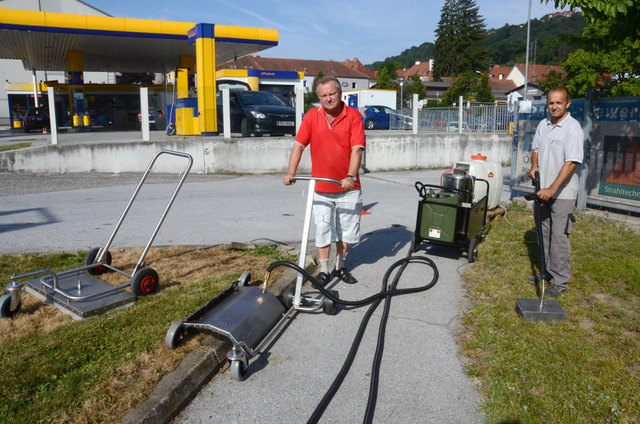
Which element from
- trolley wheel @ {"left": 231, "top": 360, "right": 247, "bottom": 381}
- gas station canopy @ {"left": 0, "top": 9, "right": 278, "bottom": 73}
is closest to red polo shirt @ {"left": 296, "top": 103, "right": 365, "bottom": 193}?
trolley wheel @ {"left": 231, "top": 360, "right": 247, "bottom": 381}

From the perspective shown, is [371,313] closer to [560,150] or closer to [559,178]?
[559,178]

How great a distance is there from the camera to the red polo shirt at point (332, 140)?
4.75 metres

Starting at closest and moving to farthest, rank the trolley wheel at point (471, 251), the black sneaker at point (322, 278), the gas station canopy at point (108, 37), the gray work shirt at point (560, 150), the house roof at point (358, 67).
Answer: the gray work shirt at point (560, 150) < the black sneaker at point (322, 278) < the trolley wheel at point (471, 251) < the gas station canopy at point (108, 37) < the house roof at point (358, 67)

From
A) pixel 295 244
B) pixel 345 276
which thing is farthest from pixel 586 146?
pixel 345 276

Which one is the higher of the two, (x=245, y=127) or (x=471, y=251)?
(x=245, y=127)

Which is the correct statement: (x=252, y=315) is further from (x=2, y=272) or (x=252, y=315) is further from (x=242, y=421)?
(x=2, y=272)

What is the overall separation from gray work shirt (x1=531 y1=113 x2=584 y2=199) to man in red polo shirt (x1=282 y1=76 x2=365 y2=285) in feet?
5.68

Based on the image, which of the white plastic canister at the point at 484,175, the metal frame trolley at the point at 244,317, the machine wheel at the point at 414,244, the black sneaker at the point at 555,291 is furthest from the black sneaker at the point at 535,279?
the white plastic canister at the point at 484,175

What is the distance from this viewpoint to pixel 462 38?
291ft

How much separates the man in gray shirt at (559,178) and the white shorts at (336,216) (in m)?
1.71

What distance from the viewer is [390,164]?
1523 centimetres

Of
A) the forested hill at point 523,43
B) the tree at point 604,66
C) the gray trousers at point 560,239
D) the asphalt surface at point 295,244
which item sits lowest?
the asphalt surface at point 295,244

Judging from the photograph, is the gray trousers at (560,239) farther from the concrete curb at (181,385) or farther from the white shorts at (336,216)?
the concrete curb at (181,385)

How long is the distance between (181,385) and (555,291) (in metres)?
3.44
